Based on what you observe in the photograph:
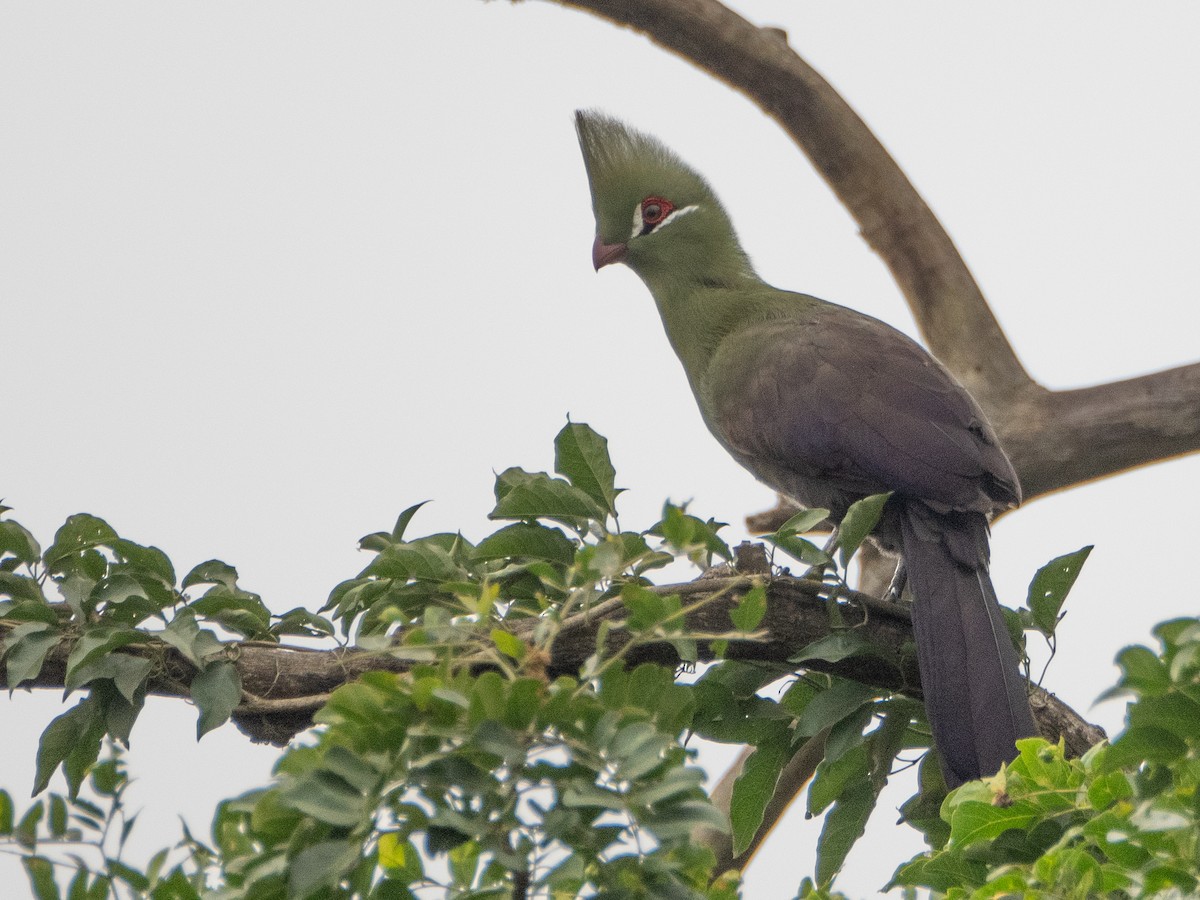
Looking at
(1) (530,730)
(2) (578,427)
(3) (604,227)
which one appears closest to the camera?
(1) (530,730)

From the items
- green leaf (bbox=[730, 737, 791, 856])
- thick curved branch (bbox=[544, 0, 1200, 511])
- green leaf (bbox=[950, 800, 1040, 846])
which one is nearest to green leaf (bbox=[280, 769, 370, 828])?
green leaf (bbox=[950, 800, 1040, 846])

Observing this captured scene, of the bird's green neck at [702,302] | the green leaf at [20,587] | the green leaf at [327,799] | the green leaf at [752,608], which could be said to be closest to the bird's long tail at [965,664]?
the green leaf at [752,608]

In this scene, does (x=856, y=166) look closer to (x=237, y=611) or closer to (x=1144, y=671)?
(x=237, y=611)

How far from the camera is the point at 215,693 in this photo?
2.04m

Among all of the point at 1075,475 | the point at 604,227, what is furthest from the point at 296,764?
the point at 1075,475

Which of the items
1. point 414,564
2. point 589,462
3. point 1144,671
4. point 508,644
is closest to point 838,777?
point 589,462

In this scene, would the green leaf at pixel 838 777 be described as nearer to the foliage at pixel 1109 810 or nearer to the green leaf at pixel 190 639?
the foliage at pixel 1109 810

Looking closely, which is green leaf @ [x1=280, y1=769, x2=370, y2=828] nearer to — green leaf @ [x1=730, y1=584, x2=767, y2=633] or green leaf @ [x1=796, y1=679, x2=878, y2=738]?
green leaf @ [x1=730, y1=584, x2=767, y2=633]

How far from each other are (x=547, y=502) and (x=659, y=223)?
1.71 meters

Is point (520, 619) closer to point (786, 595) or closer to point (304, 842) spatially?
point (786, 595)

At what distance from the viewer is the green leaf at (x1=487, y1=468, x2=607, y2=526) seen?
2.04 meters

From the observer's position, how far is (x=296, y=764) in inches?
52.3

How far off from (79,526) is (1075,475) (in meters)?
3.26

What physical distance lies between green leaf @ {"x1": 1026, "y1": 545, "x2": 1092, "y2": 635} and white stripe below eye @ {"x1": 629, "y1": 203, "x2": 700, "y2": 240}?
5.47ft
